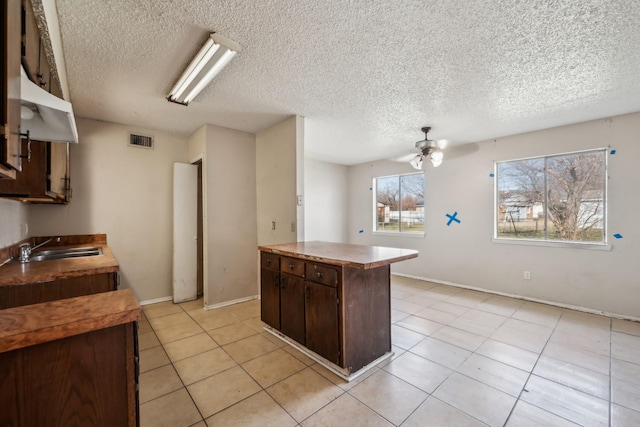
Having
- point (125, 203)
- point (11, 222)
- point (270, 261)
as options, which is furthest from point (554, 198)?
point (11, 222)

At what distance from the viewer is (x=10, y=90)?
0.84m

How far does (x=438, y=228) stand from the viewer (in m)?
4.88

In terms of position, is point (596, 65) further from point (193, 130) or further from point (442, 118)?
point (193, 130)

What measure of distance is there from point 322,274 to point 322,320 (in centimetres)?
39

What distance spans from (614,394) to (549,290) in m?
2.14

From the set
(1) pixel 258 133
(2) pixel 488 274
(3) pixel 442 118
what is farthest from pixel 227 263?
(2) pixel 488 274

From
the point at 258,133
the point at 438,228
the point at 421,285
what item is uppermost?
the point at 258,133

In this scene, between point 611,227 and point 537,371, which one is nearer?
point 537,371

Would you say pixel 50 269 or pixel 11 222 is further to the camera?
pixel 11 222

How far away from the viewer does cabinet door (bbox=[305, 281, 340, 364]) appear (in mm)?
2100

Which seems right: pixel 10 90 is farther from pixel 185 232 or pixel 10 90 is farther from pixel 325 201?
pixel 325 201

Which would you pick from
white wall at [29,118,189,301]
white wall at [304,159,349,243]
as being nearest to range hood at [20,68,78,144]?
white wall at [29,118,189,301]

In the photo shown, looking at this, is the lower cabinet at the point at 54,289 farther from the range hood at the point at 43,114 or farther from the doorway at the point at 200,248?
the doorway at the point at 200,248

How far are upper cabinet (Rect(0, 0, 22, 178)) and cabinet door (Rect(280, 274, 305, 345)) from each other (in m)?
1.90
